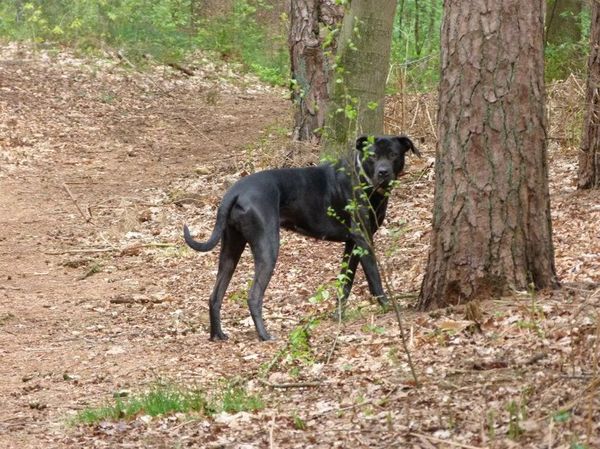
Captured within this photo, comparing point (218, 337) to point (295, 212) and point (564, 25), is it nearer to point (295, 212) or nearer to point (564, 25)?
point (295, 212)

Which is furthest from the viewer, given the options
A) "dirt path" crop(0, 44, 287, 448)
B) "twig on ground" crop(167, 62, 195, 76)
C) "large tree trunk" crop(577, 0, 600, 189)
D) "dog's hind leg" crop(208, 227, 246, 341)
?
"twig on ground" crop(167, 62, 195, 76)

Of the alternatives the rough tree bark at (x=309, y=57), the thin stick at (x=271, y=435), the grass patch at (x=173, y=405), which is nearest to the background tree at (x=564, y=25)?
the rough tree bark at (x=309, y=57)

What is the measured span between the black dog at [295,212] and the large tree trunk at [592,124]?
212 cm

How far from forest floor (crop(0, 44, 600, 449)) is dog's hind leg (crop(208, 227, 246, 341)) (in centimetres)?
19

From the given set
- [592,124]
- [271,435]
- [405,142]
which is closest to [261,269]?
[405,142]

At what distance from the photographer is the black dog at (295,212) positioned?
7.39m

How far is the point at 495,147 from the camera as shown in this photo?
6.11 metres

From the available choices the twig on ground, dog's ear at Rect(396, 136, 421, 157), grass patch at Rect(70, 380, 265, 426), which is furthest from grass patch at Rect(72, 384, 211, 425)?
the twig on ground

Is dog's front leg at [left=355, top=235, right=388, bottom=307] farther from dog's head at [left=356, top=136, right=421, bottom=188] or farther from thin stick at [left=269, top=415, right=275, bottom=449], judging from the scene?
thin stick at [left=269, top=415, right=275, bottom=449]

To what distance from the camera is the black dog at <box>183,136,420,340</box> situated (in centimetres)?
739

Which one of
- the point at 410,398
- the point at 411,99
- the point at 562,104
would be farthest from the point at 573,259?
the point at 411,99

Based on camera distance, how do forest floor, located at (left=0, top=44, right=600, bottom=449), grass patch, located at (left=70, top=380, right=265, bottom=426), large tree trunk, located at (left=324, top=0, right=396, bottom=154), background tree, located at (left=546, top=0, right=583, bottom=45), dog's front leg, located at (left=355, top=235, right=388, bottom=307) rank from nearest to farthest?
forest floor, located at (left=0, top=44, right=600, bottom=449) < grass patch, located at (left=70, top=380, right=265, bottom=426) < dog's front leg, located at (left=355, top=235, right=388, bottom=307) < large tree trunk, located at (left=324, top=0, right=396, bottom=154) < background tree, located at (left=546, top=0, right=583, bottom=45)

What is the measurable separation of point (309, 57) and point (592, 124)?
4.75 metres

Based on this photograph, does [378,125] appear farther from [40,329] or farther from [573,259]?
[40,329]
